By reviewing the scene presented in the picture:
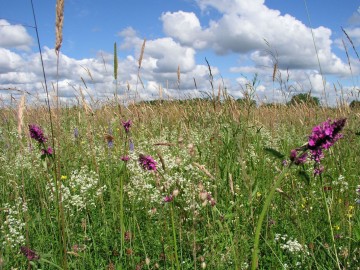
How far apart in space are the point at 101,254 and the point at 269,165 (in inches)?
73.3

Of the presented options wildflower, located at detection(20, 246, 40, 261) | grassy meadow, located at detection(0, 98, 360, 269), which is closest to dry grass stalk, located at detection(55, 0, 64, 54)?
grassy meadow, located at detection(0, 98, 360, 269)

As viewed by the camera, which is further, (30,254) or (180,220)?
(180,220)

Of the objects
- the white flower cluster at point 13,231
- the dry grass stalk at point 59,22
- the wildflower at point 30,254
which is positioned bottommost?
the white flower cluster at point 13,231

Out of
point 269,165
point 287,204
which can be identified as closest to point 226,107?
point 269,165

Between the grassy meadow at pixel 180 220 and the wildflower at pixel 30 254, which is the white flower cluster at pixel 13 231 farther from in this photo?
the wildflower at pixel 30 254

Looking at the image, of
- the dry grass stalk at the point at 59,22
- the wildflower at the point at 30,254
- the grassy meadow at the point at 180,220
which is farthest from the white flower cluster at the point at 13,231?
the dry grass stalk at the point at 59,22

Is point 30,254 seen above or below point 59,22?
below

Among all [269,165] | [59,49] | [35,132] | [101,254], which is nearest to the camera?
[59,49]

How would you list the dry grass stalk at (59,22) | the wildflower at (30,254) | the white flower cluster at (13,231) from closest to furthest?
the wildflower at (30,254) < the dry grass stalk at (59,22) < the white flower cluster at (13,231)

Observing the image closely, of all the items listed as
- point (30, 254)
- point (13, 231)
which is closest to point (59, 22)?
point (30, 254)

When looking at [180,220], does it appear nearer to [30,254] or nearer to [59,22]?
[30,254]

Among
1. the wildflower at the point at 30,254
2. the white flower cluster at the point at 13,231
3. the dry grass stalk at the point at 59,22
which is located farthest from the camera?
the white flower cluster at the point at 13,231

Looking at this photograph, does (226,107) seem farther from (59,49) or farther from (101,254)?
(59,49)

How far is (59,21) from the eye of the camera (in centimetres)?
174
